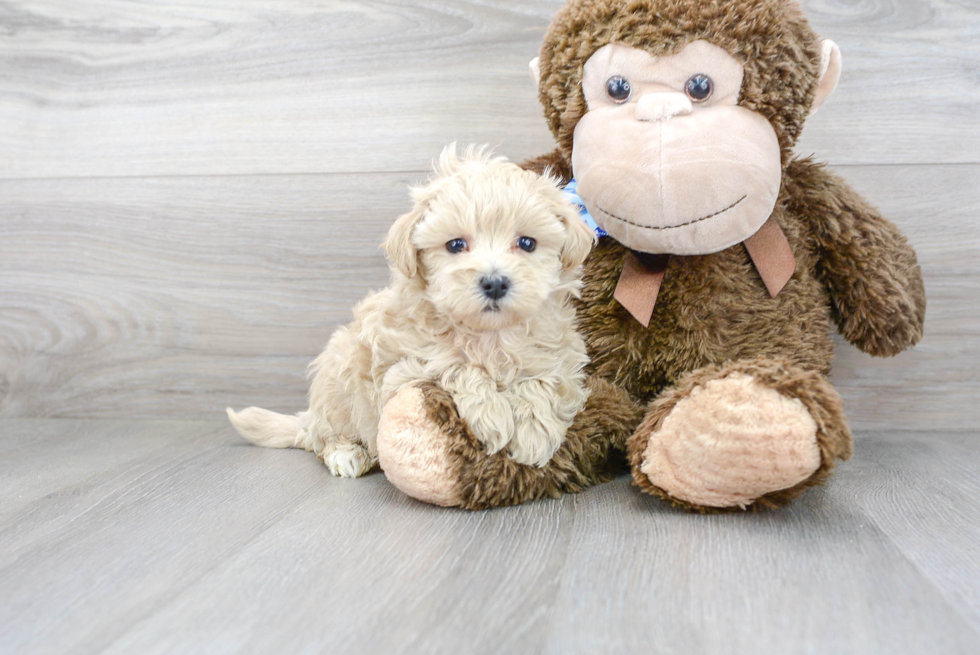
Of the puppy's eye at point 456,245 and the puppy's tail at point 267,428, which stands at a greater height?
the puppy's eye at point 456,245

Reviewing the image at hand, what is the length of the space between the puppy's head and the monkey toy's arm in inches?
14.8

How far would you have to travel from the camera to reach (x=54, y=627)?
0.64 meters

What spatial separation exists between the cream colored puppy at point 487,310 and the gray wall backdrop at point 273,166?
1.36 ft

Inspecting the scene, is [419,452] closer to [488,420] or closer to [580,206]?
[488,420]

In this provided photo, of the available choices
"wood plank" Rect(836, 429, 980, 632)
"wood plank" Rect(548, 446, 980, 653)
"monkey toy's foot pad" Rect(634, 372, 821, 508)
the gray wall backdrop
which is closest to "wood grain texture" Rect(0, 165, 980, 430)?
the gray wall backdrop

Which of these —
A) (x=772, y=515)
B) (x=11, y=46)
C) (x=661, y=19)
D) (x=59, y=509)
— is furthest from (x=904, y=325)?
(x=11, y=46)

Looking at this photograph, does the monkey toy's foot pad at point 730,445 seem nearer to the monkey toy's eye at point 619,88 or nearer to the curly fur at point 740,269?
the curly fur at point 740,269

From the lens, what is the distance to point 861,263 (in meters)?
1.02

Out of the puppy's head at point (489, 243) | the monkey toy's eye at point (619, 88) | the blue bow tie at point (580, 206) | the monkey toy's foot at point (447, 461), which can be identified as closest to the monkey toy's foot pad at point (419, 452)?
the monkey toy's foot at point (447, 461)

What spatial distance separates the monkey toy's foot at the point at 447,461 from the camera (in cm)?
86

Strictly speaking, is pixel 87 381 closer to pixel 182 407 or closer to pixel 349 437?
pixel 182 407

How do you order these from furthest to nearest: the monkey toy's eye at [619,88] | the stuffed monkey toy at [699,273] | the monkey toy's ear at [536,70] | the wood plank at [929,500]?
the monkey toy's ear at [536,70] → the monkey toy's eye at [619,88] → the stuffed monkey toy at [699,273] → the wood plank at [929,500]

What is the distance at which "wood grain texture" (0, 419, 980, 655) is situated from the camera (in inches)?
23.6

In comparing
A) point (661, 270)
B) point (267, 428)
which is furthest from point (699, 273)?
point (267, 428)
